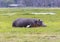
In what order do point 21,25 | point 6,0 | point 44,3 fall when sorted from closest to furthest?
point 21,25, point 44,3, point 6,0

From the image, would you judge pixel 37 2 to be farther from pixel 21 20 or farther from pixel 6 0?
pixel 21 20

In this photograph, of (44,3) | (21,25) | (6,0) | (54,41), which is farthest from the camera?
(6,0)

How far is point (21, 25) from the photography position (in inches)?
500

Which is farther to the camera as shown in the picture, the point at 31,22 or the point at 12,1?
the point at 12,1

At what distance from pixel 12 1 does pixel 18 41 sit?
6268 centimetres

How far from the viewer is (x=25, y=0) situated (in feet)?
212

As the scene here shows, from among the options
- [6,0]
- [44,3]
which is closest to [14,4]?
[6,0]

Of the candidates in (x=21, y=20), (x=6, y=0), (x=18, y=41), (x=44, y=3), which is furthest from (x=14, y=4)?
(x=18, y=41)

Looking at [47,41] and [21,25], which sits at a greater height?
[47,41]

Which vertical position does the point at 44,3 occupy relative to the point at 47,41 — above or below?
below

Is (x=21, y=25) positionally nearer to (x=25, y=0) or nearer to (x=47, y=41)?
(x=47, y=41)

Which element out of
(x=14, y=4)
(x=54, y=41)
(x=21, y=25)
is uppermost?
(x=54, y=41)

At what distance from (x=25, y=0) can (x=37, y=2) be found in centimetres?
287

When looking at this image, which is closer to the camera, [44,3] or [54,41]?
[54,41]
